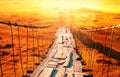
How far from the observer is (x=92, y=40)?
50.2 feet

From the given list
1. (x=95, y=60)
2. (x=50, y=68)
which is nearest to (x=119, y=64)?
(x=95, y=60)

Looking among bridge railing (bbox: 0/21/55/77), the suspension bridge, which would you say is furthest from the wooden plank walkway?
bridge railing (bbox: 0/21/55/77)

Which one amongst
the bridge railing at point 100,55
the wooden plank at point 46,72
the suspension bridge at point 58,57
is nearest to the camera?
the wooden plank at point 46,72

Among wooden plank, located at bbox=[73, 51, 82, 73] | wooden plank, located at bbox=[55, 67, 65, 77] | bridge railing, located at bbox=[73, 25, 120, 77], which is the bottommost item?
bridge railing, located at bbox=[73, 25, 120, 77]

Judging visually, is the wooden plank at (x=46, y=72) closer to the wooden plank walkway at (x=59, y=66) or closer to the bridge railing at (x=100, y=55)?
the wooden plank walkway at (x=59, y=66)

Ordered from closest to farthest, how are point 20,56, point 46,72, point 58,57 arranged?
point 46,72
point 20,56
point 58,57

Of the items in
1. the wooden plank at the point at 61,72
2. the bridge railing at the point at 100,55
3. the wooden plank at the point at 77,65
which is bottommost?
the bridge railing at the point at 100,55

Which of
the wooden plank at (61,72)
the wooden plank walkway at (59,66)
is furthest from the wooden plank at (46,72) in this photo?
the wooden plank at (61,72)

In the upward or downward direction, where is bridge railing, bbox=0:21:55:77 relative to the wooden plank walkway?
downward

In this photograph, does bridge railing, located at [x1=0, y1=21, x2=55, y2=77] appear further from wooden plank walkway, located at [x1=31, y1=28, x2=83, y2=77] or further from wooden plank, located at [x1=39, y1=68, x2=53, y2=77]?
wooden plank, located at [x1=39, y1=68, x2=53, y2=77]

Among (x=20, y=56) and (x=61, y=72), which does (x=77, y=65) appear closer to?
(x=61, y=72)

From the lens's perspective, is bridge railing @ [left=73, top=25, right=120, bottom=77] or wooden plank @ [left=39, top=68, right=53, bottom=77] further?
bridge railing @ [left=73, top=25, right=120, bottom=77]

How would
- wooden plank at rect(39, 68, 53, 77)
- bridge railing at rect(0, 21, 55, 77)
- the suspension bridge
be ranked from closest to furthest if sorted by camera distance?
1. wooden plank at rect(39, 68, 53, 77)
2. the suspension bridge
3. bridge railing at rect(0, 21, 55, 77)

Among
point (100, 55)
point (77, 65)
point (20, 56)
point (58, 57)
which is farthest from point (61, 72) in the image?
point (100, 55)
